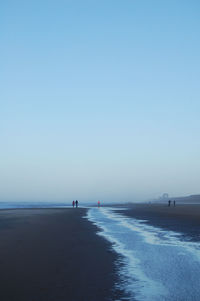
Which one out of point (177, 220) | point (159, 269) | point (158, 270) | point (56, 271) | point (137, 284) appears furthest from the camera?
point (177, 220)

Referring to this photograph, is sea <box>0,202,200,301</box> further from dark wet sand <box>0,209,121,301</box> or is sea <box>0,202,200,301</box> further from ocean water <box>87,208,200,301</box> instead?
dark wet sand <box>0,209,121,301</box>

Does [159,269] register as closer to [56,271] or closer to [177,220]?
[56,271]

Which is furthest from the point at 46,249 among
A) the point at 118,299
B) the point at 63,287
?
the point at 118,299

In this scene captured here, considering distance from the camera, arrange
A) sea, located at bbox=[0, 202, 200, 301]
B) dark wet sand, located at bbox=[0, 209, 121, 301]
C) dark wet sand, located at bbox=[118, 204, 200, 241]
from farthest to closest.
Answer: dark wet sand, located at bbox=[118, 204, 200, 241]
sea, located at bbox=[0, 202, 200, 301]
dark wet sand, located at bbox=[0, 209, 121, 301]

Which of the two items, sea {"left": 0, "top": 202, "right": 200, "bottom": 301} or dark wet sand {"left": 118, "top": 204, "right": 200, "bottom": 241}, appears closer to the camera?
sea {"left": 0, "top": 202, "right": 200, "bottom": 301}

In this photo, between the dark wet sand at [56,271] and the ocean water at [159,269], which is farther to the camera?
the ocean water at [159,269]

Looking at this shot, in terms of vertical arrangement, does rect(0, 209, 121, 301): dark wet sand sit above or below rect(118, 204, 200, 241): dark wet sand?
above

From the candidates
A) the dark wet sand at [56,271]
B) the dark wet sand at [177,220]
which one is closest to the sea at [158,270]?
the dark wet sand at [56,271]

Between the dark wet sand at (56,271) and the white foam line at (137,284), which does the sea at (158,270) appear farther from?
the dark wet sand at (56,271)

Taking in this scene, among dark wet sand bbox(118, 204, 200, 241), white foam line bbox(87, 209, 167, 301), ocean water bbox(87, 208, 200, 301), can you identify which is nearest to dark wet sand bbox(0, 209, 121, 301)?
white foam line bbox(87, 209, 167, 301)

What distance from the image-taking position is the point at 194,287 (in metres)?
8.12

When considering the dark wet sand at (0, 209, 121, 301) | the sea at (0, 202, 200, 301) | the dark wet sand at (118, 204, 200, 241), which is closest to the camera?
the dark wet sand at (0, 209, 121, 301)

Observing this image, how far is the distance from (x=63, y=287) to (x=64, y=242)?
8295mm

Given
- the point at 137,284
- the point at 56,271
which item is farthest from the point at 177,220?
the point at 137,284
